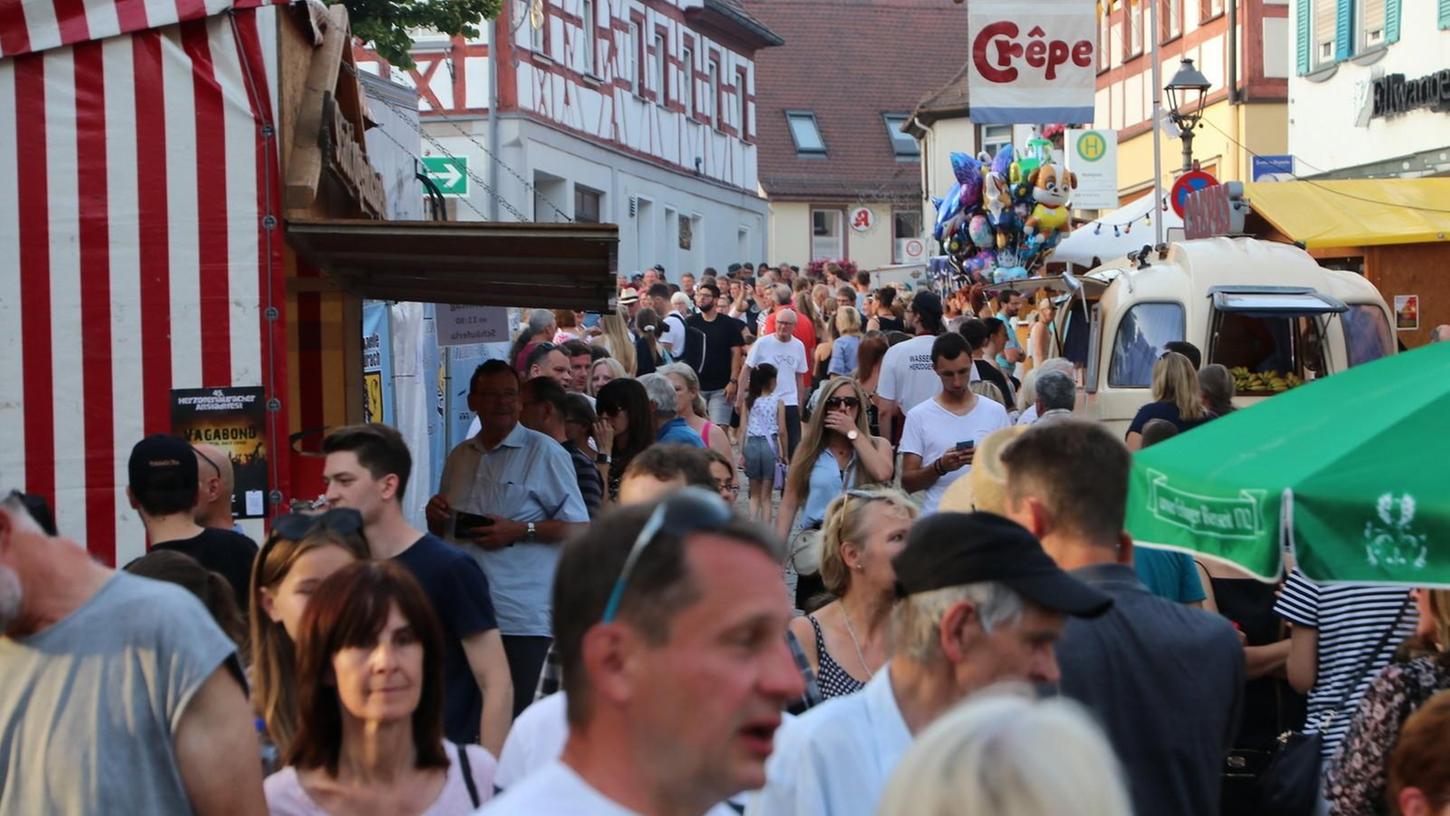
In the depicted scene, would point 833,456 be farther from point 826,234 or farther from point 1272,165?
point 826,234

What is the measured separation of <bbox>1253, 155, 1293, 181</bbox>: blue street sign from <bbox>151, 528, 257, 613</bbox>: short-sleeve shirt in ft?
71.3

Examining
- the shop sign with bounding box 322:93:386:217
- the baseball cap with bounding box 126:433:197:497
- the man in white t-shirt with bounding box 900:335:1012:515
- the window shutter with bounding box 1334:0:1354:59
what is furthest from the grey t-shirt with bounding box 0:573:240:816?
the window shutter with bounding box 1334:0:1354:59

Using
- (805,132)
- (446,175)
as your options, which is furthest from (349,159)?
(805,132)

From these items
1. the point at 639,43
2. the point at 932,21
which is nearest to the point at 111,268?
the point at 639,43

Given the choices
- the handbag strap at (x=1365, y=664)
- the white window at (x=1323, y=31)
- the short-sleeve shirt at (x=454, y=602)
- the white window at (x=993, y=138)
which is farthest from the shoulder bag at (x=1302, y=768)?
the white window at (x=993, y=138)

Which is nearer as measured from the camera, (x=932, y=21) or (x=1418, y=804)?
(x=1418, y=804)

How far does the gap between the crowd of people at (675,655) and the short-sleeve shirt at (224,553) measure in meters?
0.01

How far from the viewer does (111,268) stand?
7672 mm

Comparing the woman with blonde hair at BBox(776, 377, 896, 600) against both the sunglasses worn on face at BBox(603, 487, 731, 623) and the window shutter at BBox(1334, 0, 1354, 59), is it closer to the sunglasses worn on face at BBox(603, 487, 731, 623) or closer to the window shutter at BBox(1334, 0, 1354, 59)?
the sunglasses worn on face at BBox(603, 487, 731, 623)

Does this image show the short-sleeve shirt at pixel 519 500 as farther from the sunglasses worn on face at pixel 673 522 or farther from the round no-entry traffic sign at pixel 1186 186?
the round no-entry traffic sign at pixel 1186 186

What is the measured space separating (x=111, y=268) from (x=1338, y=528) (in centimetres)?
490

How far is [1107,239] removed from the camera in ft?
84.3

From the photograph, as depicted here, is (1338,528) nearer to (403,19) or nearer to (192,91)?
(192,91)

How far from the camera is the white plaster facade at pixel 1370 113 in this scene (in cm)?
2411
